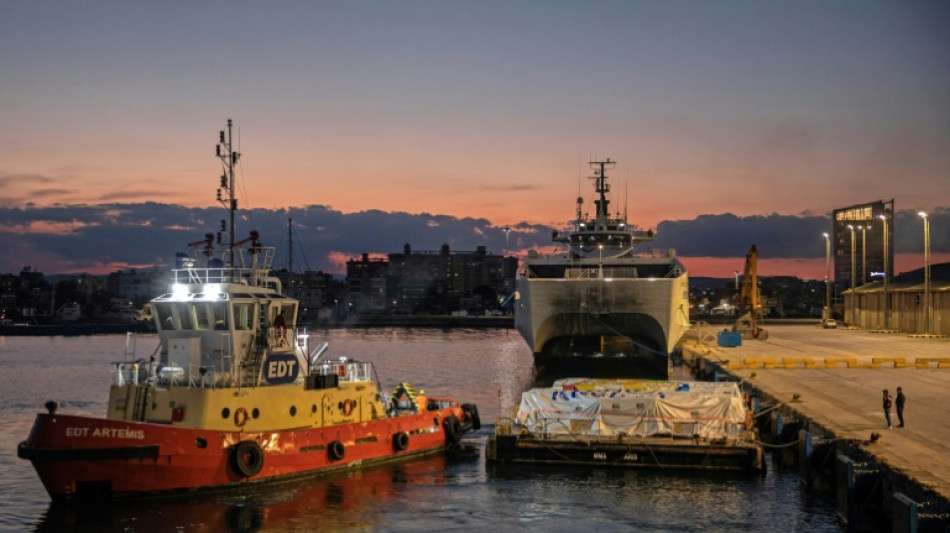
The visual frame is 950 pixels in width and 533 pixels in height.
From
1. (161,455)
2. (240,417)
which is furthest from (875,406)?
(161,455)

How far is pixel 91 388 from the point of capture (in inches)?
2270

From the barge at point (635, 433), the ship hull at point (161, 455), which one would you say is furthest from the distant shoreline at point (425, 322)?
the ship hull at point (161, 455)

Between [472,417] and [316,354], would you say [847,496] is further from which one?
[316,354]

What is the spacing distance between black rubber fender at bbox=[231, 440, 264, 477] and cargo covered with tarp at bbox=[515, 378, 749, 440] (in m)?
7.61

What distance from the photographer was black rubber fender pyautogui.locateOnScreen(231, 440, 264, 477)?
23.8 m

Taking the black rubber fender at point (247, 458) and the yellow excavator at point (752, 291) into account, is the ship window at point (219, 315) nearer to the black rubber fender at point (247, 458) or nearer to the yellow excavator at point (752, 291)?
the black rubber fender at point (247, 458)

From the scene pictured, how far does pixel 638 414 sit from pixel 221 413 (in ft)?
37.4

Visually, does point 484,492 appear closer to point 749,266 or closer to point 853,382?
point 853,382

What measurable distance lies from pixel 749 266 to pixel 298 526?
72552mm

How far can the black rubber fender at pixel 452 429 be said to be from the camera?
31188 millimetres

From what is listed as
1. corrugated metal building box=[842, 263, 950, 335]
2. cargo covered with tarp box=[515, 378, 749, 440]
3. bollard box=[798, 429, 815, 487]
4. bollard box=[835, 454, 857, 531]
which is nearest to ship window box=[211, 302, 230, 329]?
cargo covered with tarp box=[515, 378, 749, 440]

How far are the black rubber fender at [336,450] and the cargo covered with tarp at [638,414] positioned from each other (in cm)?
516

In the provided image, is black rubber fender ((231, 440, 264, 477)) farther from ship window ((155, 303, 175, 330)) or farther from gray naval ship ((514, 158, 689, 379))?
gray naval ship ((514, 158, 689, 379))

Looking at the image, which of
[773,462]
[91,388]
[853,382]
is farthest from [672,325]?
[91,388]
